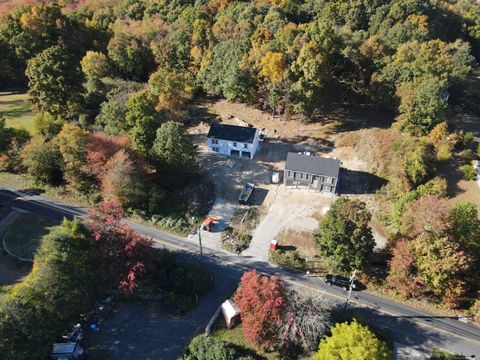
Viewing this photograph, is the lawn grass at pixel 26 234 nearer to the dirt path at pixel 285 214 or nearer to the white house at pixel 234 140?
the dirt path at pixel 285 214

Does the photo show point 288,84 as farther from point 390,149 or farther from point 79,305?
point 79,305

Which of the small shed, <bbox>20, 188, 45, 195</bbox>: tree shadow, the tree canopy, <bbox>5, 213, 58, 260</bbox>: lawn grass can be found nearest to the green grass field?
<bbox>20, 188, 45, 195</bbox>: tree shadow

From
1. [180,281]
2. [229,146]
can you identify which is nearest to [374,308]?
[180,281]

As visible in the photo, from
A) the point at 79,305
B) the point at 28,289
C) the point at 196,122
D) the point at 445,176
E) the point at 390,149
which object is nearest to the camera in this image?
the point at 28,289

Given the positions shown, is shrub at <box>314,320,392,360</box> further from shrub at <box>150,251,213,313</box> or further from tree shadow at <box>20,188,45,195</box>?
tree shadow at <box>20,188,45,195</box>

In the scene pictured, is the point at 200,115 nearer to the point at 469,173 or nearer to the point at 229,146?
the point at 229,146

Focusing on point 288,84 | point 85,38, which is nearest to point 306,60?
point 288,84
